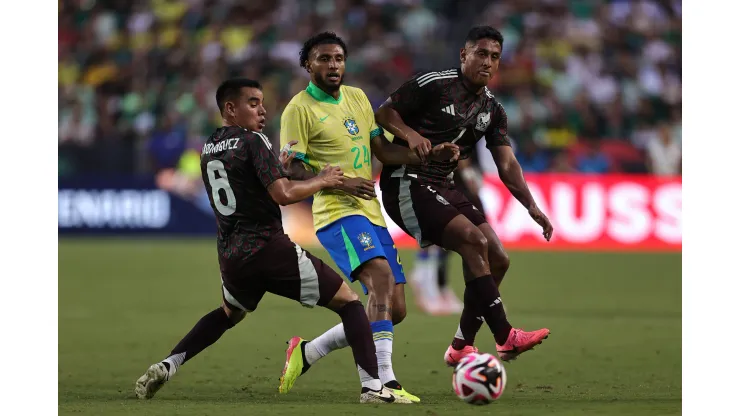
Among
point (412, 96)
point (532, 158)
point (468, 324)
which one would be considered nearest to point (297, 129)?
point (412, 96)

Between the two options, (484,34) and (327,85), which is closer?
(327,85)

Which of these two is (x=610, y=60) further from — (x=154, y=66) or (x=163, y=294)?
(x=163, y=294)

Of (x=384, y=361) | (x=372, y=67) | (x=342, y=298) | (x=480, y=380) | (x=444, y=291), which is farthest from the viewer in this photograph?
(x=372, y=67)

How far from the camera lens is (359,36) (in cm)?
2452

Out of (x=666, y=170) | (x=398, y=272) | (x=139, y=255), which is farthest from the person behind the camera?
(x=666, y=170)

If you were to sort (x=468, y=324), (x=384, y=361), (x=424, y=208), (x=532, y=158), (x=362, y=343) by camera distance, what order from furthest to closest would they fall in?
(x=532, y=158), (x=468, y=324), (x=424, y=208), (x=384, y=361), (x=362, y=343)

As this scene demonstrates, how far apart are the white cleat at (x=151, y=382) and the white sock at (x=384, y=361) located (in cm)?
135

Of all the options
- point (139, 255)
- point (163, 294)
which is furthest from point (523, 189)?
point (139, 255)

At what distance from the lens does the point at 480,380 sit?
658 cm

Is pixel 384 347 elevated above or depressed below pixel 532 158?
below

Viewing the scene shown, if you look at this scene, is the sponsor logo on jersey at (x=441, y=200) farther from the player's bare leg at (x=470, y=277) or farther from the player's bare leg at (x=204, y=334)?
the player's bare leg at (x=204, y=334)

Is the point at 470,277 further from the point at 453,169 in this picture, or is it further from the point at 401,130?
the point at 401,130

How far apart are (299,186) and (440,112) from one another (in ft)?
5.29

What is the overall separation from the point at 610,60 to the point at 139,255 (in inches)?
419
